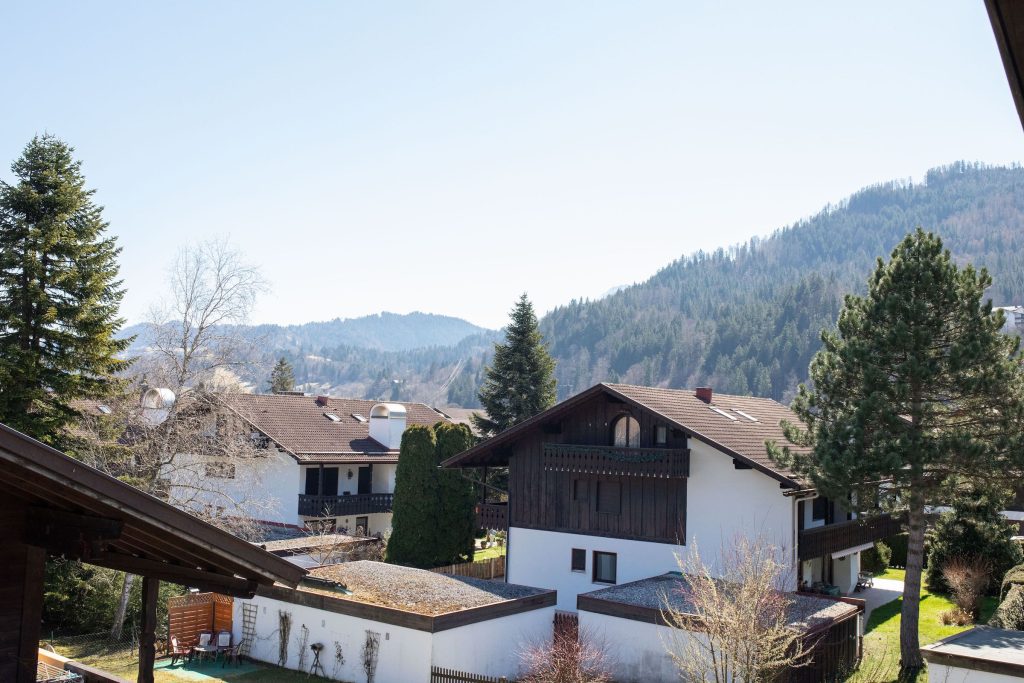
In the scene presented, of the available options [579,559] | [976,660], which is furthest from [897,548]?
[976,660]

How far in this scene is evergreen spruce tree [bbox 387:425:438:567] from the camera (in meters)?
33.0

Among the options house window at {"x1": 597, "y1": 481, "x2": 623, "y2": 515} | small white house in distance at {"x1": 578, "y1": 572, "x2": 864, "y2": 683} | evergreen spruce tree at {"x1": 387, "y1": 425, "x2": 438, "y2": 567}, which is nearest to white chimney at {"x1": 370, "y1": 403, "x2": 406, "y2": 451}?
evergreen spruce tree at {"x1": 387, "y1": 425, "x2": 438, "y2": 567}

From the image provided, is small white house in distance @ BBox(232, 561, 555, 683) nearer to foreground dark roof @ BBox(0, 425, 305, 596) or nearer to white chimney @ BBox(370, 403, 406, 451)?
foreground dark roof @ BBox(0, 425, 305, 596)

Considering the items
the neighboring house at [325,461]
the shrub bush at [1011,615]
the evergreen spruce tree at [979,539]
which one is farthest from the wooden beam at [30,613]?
the neighboring house at [325,461]

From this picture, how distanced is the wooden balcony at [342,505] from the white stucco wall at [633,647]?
18.6m

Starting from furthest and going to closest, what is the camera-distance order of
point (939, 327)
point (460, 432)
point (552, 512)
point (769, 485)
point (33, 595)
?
1. point (460, 432)
2. point (552, 512)
3. point (769, 485)
4. point (939, 327)
5. point (33, 595)

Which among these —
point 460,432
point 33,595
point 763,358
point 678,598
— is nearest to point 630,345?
point 763,358

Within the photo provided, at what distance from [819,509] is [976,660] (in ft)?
43.1

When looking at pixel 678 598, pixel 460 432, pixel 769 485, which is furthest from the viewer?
pixel 460 432

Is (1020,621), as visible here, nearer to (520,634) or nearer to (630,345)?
(520,634)

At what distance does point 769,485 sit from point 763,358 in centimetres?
14674

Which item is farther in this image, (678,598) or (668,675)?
(678,598)

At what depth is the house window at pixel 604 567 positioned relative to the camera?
2753 cm

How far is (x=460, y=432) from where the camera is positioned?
3478cm
